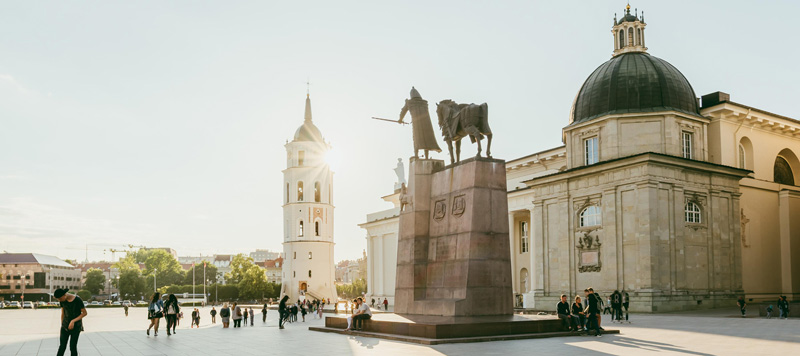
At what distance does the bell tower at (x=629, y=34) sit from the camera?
156ft

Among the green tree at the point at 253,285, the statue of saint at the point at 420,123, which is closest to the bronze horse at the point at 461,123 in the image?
the statue of saint at the point at 420,123

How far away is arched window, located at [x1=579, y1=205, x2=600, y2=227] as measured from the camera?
4347 cm

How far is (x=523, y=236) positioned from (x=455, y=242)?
39.0 meters

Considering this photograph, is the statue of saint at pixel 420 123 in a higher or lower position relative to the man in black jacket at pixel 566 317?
higher

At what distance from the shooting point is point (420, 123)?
78.9 ft

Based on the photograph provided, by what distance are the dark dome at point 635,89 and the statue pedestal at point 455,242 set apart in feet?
82.8

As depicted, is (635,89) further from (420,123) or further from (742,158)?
(420,123)

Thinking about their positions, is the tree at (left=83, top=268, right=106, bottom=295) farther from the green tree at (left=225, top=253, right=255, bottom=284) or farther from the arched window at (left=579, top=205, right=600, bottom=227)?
the arched window at (left=579, top=205, right=600, bottom=227)

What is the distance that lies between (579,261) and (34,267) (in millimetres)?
138834

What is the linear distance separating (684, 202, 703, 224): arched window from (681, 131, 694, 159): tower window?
351cm

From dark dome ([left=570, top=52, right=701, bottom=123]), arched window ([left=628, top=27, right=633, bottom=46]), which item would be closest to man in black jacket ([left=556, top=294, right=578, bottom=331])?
dark dome ([left=570, top=52, right=701, bottom=123])

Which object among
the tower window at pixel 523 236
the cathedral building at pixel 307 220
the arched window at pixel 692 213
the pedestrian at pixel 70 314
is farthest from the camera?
the cathedral building at pixel 307 220

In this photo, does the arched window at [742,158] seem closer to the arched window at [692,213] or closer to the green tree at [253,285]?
the arched window at [692,213]

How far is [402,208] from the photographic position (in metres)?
23.5
